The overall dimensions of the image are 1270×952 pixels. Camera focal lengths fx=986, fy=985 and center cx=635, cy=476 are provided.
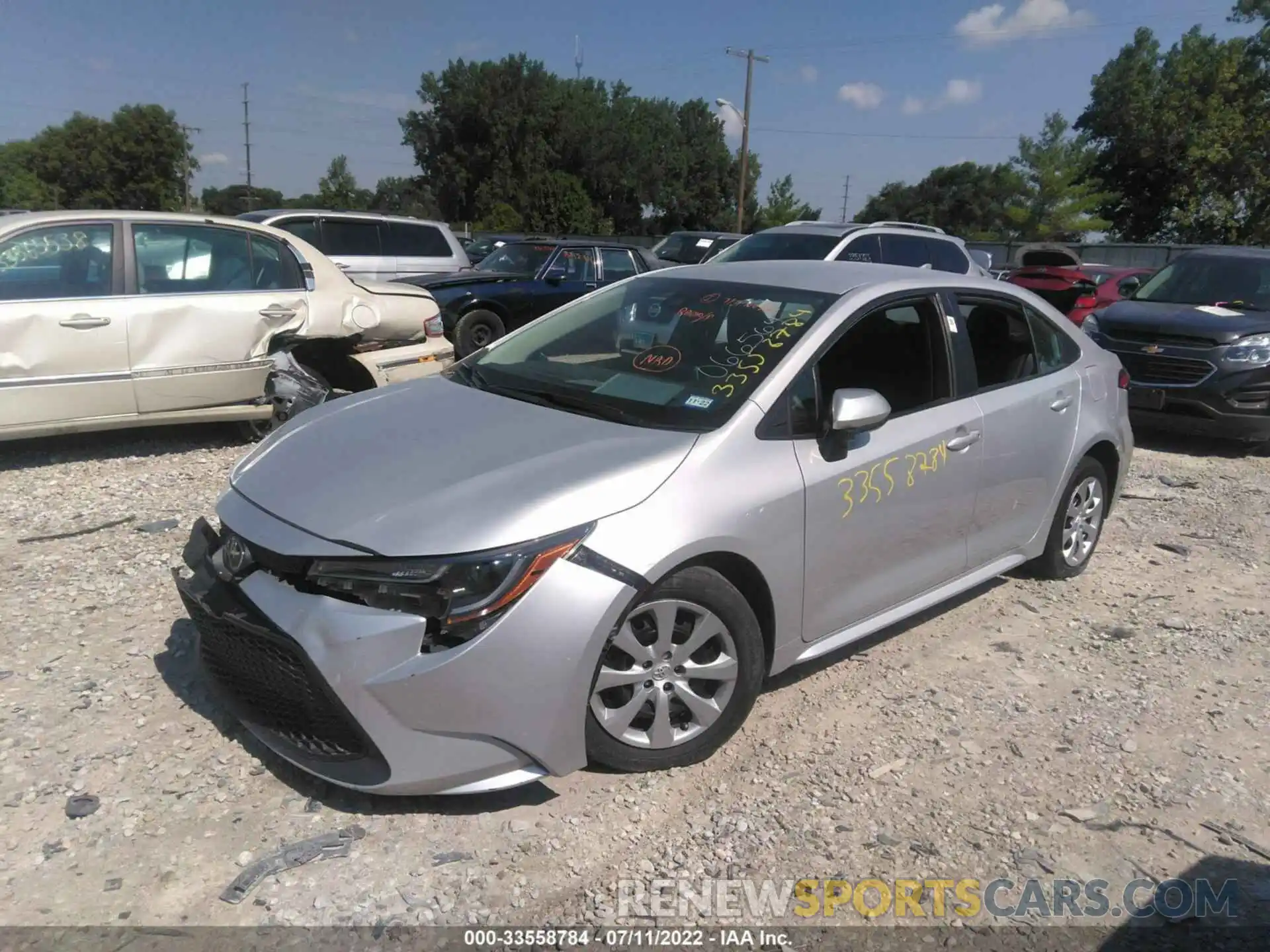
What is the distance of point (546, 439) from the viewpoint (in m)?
3.37

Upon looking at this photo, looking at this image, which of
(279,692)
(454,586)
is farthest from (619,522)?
(279,692)

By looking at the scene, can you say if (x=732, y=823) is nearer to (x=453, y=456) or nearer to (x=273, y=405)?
(x=453, y=456)

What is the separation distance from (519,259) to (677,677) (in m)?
10.7

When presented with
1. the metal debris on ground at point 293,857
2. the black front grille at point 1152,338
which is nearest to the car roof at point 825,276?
the metal debris on ground at point 293,857

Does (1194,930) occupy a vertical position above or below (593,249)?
below

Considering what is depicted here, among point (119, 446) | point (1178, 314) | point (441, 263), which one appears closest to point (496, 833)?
point (119, 446)

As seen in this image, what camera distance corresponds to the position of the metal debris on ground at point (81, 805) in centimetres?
297

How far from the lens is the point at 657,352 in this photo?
156 inches

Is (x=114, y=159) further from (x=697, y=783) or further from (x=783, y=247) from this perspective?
(x=697, y=783)

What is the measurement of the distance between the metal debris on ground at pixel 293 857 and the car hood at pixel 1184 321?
27.9ft

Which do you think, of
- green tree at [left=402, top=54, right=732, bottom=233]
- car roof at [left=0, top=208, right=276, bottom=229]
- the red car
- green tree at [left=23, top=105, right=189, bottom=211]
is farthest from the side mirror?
green tree at [left=23, top=105, right=189, bottom=211]

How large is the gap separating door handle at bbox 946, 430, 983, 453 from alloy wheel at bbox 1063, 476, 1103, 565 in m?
1.16

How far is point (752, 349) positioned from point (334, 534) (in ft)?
5.63

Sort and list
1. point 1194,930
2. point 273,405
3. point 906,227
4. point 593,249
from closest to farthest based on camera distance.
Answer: point 1194,930, point 273,405, point 906,227, point 593,249
